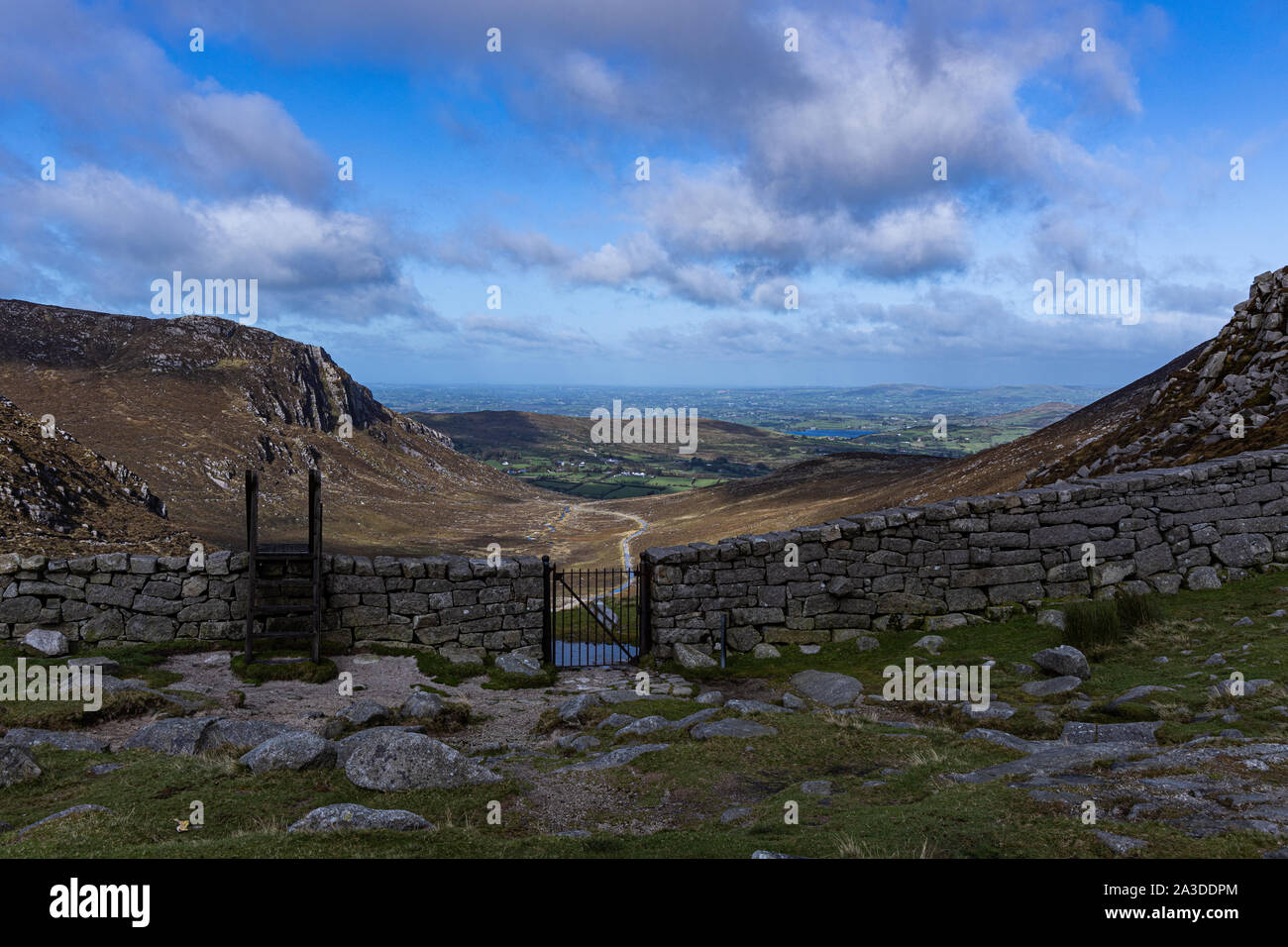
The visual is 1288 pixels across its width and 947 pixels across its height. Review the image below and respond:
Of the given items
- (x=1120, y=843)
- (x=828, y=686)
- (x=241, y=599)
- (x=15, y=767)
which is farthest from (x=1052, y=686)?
(x=241, y=599)

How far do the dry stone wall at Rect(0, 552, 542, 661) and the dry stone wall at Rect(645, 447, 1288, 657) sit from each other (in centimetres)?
351

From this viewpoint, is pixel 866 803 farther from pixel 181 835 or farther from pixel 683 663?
pixel 683 663

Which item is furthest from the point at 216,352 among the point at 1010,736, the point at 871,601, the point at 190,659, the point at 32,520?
the point at 1010,736

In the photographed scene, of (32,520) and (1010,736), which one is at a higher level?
(32,520)

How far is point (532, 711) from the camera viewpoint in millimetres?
13008

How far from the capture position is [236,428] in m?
76.6

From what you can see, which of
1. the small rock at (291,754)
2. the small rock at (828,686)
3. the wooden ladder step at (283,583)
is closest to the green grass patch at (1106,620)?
the small rock at (828,686)

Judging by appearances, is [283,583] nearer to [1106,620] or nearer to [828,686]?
[828,686]

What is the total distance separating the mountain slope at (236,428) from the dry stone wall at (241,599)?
37398 millimetres

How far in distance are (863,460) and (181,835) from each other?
75271 mm

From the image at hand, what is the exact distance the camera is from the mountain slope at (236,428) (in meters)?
64.3

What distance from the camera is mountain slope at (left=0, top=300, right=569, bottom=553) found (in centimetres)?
6431

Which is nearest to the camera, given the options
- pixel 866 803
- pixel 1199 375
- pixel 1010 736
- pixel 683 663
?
pixel 866 803

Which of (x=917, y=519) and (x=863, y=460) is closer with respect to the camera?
(x=917, y=519)
